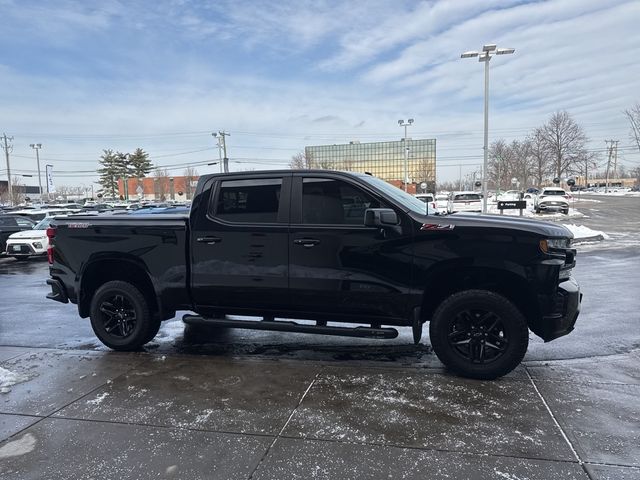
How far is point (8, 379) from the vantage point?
4945 mm

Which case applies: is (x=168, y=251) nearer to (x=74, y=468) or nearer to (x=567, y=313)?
(x=74, y=468)

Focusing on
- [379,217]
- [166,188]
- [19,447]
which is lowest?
[19,447]

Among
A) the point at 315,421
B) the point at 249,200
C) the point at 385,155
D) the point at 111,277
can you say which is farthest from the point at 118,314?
the point at 385,155

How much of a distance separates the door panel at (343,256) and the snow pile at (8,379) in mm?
2881

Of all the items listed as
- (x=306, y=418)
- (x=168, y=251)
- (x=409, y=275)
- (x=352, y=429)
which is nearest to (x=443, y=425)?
(x=352, y=429)

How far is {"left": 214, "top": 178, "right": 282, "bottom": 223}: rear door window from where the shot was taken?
5.11 meters

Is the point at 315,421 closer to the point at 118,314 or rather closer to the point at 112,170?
Answer: the point at 118,314

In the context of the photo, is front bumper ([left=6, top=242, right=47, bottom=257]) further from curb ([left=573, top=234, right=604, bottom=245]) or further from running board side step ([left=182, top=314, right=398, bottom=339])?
curb ([left=573, top=234, right=604, bottom=245])

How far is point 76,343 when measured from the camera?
Answer: 6.27 m

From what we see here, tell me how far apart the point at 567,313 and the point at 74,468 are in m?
4.19

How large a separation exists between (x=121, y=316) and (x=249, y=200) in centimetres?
213

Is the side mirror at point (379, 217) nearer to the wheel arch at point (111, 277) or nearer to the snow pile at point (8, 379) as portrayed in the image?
the wheel arch at point (111, 277)

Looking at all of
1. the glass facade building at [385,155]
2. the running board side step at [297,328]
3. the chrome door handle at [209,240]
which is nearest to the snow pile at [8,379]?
the running board side step at [297,328]

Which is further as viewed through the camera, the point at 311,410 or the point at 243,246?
the point at 243,246
